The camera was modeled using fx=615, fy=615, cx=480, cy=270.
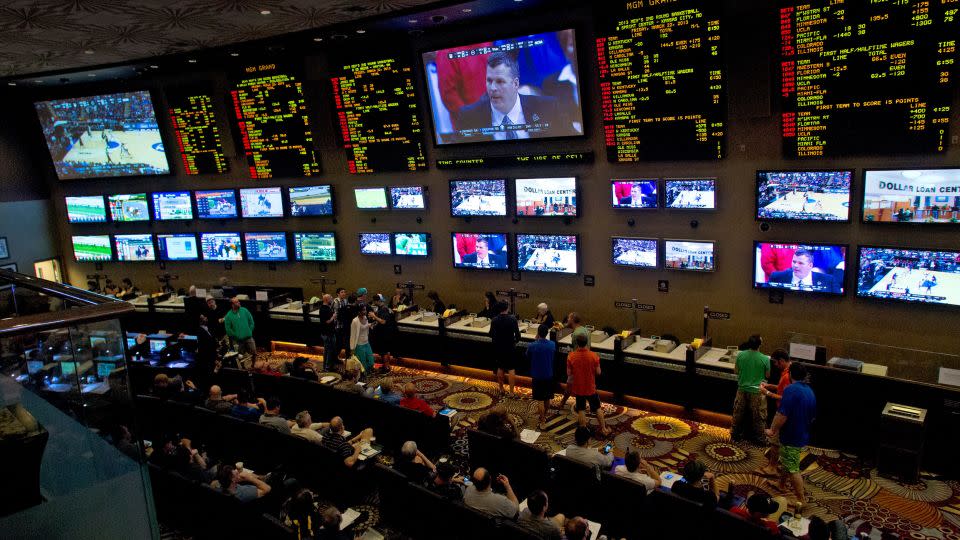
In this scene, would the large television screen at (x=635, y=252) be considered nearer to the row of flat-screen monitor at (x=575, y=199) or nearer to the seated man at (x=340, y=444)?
the row of flat-screen monitor at (x=575, y=199)

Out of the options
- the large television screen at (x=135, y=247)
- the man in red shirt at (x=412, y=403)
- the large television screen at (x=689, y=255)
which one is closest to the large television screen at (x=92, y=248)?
the large television screen at (x=135, y=247)

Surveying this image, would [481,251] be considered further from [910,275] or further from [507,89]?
[910,275]

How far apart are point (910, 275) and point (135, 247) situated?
1244 cm

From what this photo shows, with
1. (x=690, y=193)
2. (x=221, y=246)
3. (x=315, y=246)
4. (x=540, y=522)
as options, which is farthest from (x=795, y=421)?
(x=221, y=246)

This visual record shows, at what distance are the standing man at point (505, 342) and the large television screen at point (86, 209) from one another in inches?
351

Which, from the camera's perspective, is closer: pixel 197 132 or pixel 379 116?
pixel 379 116

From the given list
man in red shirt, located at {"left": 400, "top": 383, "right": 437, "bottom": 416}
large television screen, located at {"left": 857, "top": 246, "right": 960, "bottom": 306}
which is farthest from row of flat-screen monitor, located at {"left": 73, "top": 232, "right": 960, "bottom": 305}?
man in red shirt, located at {"left": 400, "top": 383, "right": 437, "bottom": 416}

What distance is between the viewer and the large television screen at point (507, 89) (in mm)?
7461

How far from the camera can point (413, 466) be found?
461 centimetres

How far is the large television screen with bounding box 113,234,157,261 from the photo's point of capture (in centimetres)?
1185

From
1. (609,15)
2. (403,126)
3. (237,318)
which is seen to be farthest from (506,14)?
(237,318)

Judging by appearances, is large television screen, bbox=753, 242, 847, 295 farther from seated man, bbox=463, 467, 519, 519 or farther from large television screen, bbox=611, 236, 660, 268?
seated man, bbox=463, 467, 519, 519

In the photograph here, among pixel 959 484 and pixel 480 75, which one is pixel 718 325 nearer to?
pixel 959 484

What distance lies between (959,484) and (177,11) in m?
8.75
